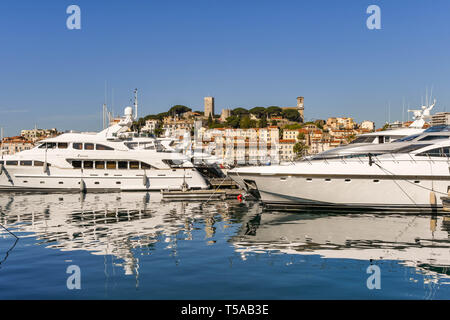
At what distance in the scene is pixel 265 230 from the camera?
15344 mm

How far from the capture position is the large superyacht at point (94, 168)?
106 feet

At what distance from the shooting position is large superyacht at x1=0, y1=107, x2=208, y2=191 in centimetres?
3234

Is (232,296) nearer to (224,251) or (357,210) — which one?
(224,251)

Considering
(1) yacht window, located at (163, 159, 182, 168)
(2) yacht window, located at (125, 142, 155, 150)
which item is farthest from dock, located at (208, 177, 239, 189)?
(2) yacht window, located at (125, 142, 155, 150)

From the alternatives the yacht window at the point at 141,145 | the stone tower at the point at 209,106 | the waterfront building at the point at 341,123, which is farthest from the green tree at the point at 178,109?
the yacht window at the point at 141,145

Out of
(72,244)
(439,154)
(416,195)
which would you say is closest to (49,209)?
(72,244)

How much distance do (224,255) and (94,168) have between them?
24257 mm

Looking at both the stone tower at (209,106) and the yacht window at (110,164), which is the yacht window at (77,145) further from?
the stone tower at (209,106)

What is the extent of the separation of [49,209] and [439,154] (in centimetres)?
1990

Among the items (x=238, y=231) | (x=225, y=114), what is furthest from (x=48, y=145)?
(x=225, y=114)

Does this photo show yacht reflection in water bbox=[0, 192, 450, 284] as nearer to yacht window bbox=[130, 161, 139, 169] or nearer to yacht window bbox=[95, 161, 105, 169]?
yacht window bbox=[130, 161, 139, 169]

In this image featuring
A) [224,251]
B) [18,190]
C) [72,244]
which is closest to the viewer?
[224,251]

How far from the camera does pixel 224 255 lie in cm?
1131

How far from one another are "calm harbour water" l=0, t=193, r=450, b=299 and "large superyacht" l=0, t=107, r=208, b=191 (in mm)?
12631
